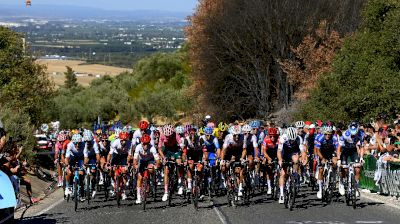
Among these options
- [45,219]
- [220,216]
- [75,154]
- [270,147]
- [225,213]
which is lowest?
[45,219]

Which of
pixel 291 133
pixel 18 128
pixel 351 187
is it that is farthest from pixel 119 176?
pixel 18 128

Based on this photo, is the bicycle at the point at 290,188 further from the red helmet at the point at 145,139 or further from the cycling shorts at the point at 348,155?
the red helmet at the point at 145,139

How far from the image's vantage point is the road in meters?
17.0

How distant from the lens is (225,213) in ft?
60.3

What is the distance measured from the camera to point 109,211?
19.6 metres

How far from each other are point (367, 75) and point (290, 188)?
798 inches

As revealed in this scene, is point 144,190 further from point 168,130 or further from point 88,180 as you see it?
point 88,180

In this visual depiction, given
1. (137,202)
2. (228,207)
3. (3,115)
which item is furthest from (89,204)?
(3,115)

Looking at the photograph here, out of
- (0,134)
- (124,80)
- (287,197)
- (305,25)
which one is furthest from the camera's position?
(124,80)

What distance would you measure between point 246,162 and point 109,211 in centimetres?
326

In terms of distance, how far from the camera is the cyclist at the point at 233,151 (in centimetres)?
2016

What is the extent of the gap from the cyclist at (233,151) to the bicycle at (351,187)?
2.53 metres

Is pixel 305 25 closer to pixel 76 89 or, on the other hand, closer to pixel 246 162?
pixel 246 162

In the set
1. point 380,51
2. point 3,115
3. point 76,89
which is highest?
point 380,51
